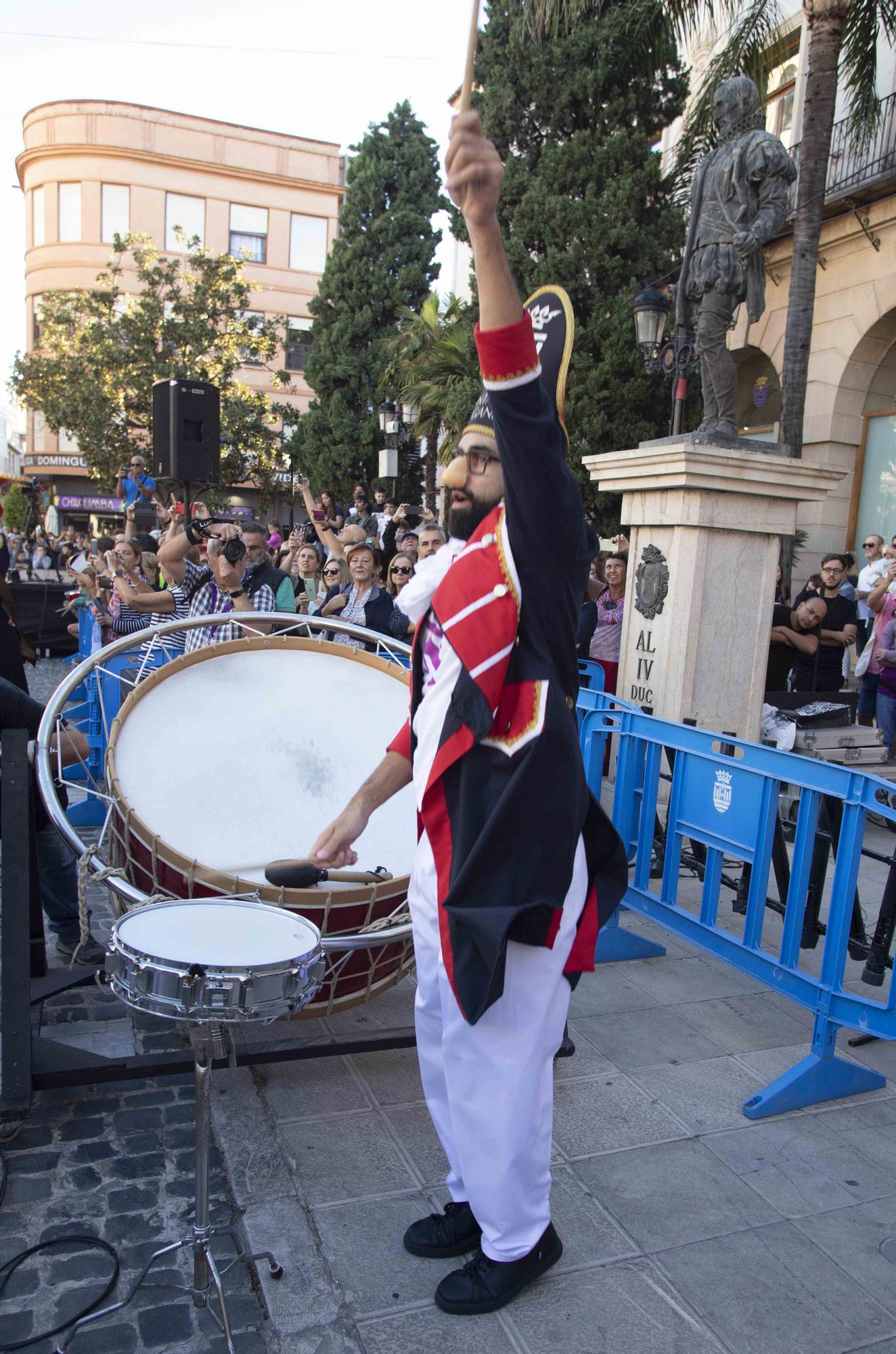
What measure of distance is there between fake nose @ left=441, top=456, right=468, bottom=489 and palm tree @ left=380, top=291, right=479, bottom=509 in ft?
42.8

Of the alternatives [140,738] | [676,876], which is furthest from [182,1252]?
[676,876]

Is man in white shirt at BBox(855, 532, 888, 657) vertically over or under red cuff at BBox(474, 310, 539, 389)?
under

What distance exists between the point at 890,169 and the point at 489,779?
13.8m

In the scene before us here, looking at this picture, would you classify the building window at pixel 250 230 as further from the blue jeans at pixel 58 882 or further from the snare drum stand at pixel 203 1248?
the snare drum stand at pixel 203 1248

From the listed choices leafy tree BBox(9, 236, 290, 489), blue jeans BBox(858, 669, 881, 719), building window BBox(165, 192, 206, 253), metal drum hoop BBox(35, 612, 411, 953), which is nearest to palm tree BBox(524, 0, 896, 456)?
blue jeans BBox(858, 669, 881, 719)

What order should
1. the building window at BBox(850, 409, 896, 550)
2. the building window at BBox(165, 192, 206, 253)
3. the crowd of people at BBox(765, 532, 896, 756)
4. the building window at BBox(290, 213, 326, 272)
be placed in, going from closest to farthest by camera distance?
the crowd of people at BBox(765, 532, 896, 756), the building window at BBox(850, 409, 896, 550), the building window at BBox(165, 192, 206, 253), the building window at BBox(290, 213, 326, 272)

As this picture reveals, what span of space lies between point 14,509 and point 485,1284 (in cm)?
4316

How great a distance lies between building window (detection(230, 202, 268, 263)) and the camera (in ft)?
126

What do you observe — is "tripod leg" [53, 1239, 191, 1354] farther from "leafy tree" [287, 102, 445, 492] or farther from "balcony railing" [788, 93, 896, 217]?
"leafy tree" [287, 102, 445, 492]

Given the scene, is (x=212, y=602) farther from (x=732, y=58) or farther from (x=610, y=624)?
(x=732, y=58)

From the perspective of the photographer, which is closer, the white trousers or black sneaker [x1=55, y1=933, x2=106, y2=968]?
the white trousers

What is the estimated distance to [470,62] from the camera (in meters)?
1.68

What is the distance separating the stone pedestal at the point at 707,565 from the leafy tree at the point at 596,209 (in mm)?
7910

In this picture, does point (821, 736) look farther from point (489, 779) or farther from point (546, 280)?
point (546, 280)
